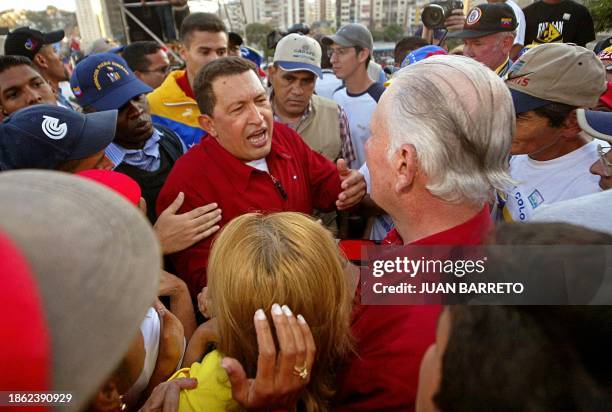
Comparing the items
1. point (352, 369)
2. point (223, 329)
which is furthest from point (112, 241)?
point (352, 369)

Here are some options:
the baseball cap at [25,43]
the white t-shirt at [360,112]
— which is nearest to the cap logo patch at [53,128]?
the white t-shirt at [360,112]

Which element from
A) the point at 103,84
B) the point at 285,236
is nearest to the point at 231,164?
the point at 285,236

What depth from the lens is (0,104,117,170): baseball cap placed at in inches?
64.0

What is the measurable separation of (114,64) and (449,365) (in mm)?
2789

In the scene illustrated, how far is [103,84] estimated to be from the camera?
8.21 feet

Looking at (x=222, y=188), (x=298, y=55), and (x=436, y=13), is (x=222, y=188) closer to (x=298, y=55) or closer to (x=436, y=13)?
(x=298, y=55)

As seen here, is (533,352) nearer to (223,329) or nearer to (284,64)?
(223,329)

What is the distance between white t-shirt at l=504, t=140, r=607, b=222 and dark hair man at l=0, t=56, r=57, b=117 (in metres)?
3.41

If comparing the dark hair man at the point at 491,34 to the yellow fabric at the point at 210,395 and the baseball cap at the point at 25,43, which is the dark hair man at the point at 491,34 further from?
the baseball cap at the point at 25,43

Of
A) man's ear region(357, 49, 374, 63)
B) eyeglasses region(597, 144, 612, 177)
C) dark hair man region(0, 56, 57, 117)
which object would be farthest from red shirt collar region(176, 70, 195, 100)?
eyeglasses region(597, 144, 612, 177)

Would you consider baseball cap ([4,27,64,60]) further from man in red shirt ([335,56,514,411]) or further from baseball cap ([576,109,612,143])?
baseball cap ([576,109,612,143])

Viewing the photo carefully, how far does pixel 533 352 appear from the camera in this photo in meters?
0.56

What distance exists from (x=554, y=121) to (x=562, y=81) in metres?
0.20

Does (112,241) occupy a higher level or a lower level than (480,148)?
higher
